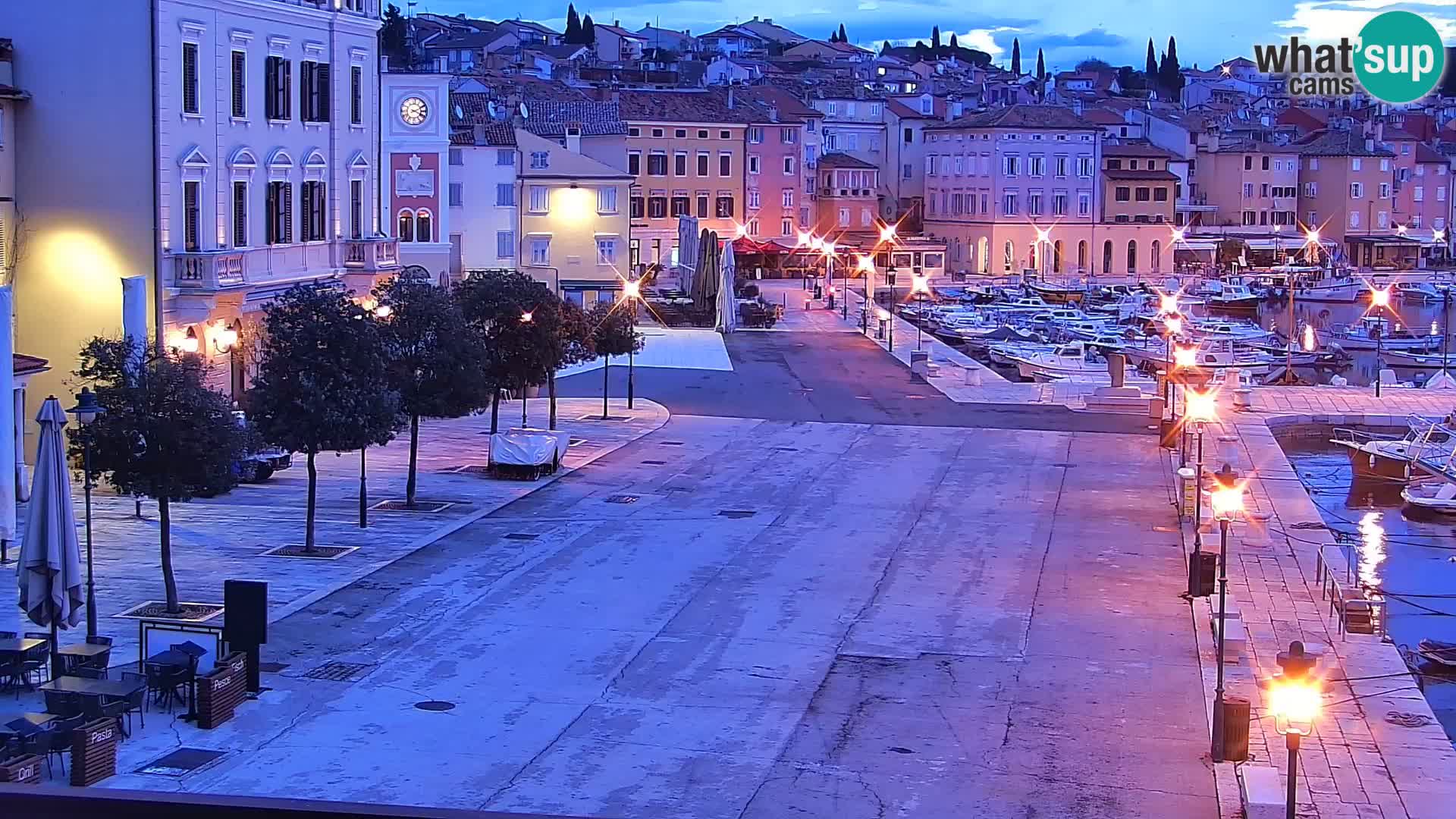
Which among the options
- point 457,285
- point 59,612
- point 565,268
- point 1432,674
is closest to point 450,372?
point 457,285

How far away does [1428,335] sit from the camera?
2977 inches

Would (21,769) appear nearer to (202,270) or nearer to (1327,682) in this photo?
(1327,682)

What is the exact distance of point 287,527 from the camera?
26875 millimetres

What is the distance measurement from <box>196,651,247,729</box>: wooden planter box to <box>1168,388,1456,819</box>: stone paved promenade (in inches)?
335

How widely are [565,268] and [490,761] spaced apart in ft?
190

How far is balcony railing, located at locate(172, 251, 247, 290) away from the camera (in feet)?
103

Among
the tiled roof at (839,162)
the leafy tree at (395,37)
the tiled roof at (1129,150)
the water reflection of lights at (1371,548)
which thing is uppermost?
the leafy tree at (395,37)

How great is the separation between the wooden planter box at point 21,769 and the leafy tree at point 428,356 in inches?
562

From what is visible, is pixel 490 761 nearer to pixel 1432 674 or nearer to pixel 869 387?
pixel 1432 674

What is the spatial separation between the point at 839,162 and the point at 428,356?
83428 mm

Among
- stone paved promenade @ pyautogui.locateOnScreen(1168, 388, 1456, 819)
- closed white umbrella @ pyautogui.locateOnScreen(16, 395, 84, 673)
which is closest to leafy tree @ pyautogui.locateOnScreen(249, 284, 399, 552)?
closed white umbrella @ pyautogui.locateOnScreen(16, 395, 84, 673)

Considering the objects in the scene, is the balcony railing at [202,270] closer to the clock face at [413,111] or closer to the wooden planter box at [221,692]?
the wooden planter box at [221,692]

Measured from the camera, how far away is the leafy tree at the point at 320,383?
78.7 feet

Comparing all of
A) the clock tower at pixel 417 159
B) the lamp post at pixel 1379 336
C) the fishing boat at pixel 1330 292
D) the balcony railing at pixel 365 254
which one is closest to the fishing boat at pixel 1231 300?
the fishing boat at pixel 1330 292
